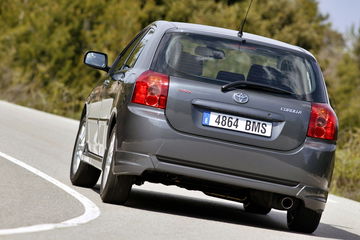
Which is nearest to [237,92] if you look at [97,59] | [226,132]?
[226,132]

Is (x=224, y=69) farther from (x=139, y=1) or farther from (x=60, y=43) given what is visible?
(x=139, y=1)

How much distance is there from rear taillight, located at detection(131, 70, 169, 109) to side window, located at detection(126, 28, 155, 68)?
2.57ft

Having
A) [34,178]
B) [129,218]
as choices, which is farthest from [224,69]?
[34,178]

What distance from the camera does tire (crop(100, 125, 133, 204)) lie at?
931 cm

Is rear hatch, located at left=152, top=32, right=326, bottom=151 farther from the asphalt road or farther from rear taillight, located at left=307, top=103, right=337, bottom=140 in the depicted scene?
the asphalt road

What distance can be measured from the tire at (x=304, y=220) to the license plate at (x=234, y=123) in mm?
896

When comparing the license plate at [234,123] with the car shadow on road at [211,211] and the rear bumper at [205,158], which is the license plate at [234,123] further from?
the car shadow on road at [211,211]

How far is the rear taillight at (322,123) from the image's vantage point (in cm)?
920

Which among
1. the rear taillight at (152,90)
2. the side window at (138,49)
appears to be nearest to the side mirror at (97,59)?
the side window at (138,49)

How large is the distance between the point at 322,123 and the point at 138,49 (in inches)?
74.9

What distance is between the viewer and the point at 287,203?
941 cm

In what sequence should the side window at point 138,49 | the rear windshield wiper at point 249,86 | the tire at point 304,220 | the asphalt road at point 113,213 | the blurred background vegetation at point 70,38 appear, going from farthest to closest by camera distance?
the blurred background vegetation at point 70,38
the side window at point 138,49
the tire at point 304,220
the rear windshield wiper at point 249,86
the asphalt road at point 113,213

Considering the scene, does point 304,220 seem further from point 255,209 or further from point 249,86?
point 255,209

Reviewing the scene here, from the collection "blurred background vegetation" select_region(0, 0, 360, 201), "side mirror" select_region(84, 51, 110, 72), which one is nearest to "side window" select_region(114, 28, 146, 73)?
"side mirror" select_region(84, 51, 110, 72)
